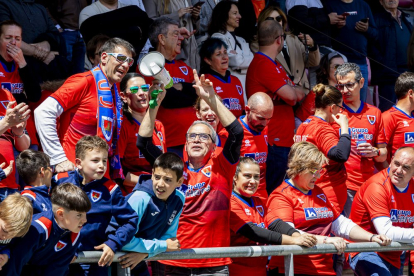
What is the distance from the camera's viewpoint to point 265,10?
328 inches

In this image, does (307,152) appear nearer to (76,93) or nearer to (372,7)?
(76,93)

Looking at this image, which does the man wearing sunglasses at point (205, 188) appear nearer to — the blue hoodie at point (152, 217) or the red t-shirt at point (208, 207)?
the red t-shirt at point (208, 207)

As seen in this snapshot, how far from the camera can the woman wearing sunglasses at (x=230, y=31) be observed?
315 inches

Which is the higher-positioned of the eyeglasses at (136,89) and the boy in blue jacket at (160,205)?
the eyeglasses at (136,89)

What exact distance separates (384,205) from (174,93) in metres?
2.22

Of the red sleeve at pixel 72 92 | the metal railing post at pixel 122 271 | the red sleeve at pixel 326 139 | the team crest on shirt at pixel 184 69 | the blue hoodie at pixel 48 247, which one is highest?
the team crest on shirt at pixel 184 69

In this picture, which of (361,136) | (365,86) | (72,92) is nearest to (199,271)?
(72,92)

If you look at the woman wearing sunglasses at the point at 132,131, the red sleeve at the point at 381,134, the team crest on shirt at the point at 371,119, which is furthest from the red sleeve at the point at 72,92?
the red sleeve at the point at 381,134

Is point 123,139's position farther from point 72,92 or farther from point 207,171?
point 207,171

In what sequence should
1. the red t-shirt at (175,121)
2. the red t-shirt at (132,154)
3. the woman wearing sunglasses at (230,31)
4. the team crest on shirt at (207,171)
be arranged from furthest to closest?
the woman wearing sunglasses at (230,31) < the red t-shirt at (175,121) < the red t-shirt at (132,154) < the team crest on shirt at (207,171)

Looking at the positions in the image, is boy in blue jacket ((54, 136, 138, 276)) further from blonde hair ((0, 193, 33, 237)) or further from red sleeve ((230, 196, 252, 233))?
red sleeve ((230, 196, 252, 233))

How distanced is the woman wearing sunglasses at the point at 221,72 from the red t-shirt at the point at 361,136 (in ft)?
3.57

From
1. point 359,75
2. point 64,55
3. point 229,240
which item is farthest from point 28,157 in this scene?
point 359,75

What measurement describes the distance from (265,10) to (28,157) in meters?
4.16
